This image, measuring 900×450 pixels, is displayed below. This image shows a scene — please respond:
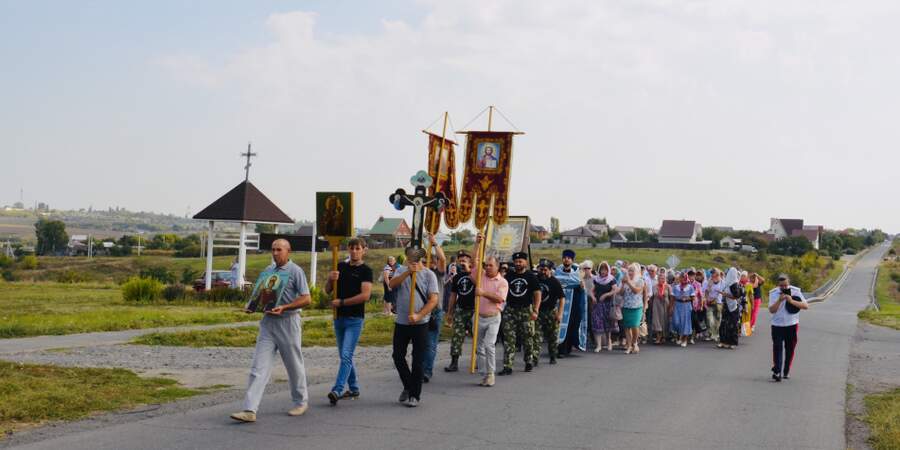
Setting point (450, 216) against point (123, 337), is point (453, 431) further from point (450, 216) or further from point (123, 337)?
point (123, 337)

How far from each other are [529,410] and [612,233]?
150 meters

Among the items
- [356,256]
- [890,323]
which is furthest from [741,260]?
[356,256]

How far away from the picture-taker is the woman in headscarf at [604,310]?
17.7m

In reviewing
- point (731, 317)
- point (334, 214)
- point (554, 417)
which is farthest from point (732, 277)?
point (334, 214)

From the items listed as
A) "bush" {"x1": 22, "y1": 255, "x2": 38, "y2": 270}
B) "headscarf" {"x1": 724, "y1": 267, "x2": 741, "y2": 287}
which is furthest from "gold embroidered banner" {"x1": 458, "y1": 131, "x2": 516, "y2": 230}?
"bush" {"x1": 22, "y1": 255, "x2": 38, "y2": 270}

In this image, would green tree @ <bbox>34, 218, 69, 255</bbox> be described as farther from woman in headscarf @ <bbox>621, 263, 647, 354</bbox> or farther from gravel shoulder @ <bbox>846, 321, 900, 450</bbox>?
woman in headscarf @ <bbox>621, 263, 647, 354</bbox>

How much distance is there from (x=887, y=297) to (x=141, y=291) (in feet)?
170

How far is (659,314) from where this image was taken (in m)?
19.4

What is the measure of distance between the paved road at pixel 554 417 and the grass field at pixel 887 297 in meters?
17.7

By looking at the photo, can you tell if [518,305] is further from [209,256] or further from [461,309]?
[209,256]

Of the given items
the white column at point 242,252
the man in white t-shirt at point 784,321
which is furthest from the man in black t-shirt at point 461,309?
the white column at point 242,252

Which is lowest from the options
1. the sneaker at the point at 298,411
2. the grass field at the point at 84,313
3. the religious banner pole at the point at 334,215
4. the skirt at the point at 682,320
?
the grass field at the point at 84,313

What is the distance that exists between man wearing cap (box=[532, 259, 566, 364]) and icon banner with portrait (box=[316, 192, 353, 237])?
4595mm

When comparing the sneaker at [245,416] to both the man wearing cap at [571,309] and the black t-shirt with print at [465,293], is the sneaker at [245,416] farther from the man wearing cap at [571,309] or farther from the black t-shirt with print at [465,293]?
the man wearing cap at [571,309]
